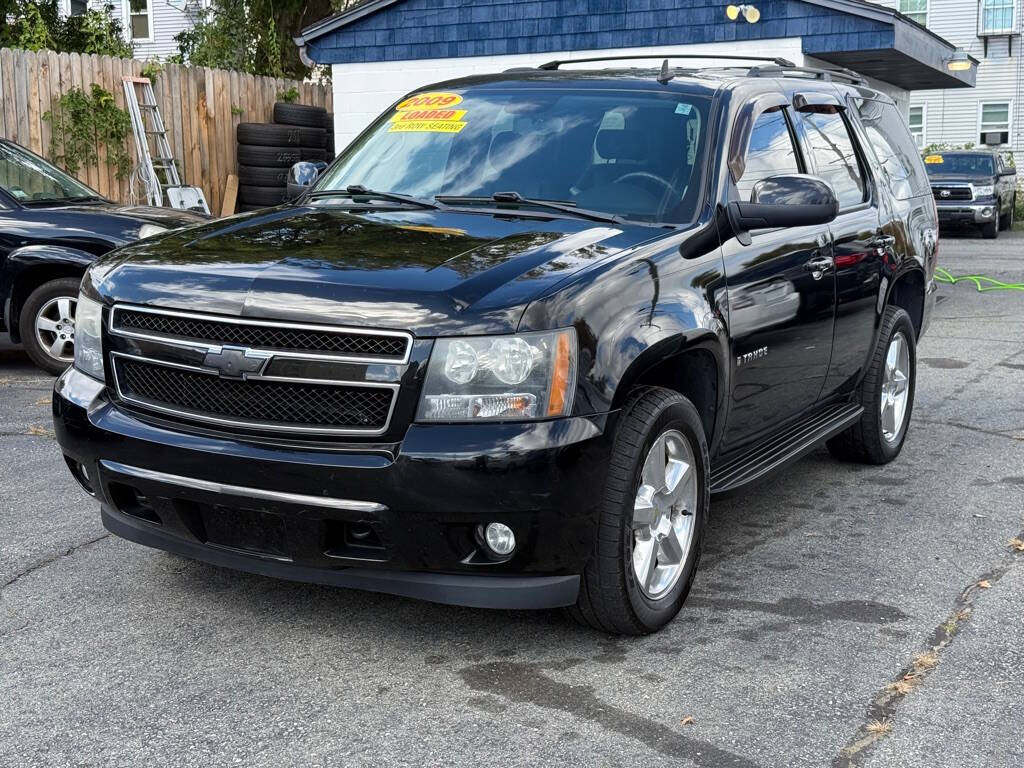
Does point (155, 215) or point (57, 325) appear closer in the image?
point (57, 325)

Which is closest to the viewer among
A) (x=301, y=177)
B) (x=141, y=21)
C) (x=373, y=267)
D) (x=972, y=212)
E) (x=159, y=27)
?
(x=373, y=267)

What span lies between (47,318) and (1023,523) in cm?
660

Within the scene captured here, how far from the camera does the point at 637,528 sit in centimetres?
406

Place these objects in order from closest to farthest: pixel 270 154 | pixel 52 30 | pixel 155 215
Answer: pixel 155 215, pixel 270 154, pixel 52 30

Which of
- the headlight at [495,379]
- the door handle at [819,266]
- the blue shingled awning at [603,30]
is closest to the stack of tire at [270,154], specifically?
the blue shingled awning at [603,30]

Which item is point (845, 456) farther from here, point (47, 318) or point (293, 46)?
point (293, 46)

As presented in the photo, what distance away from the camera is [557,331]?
11.9 feet

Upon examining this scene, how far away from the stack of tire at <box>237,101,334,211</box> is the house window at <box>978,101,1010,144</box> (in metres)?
22.4

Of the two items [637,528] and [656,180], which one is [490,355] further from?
[656,180]

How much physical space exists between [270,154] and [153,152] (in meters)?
1.82

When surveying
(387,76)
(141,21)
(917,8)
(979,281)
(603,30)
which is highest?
(917,8)

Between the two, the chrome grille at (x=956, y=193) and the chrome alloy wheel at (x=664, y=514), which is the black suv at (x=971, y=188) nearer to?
the chrome grille at (x=956, y=193)

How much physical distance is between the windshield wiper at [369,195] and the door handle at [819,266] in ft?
5.08

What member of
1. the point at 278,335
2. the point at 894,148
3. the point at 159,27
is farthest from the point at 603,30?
the point at 159,27
